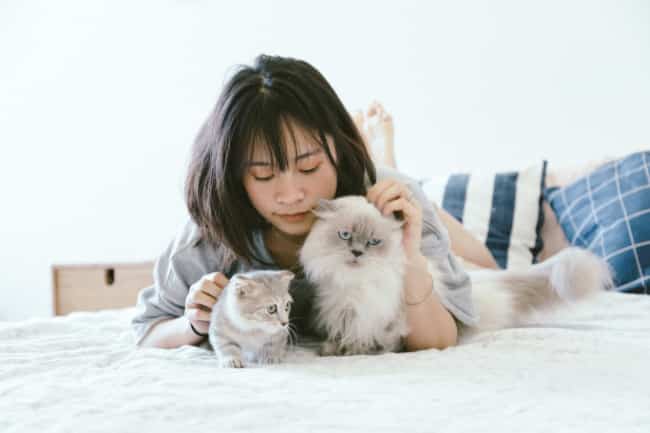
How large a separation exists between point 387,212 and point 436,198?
1.30m

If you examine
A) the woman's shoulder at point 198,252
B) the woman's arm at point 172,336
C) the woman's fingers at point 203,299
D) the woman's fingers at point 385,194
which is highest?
the woman's fingers at point 385,194

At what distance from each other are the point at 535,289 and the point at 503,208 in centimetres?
77

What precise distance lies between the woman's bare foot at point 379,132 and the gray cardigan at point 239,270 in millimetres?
1014

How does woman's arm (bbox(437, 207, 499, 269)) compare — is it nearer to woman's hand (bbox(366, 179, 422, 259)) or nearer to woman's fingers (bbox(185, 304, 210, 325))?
woman's hand (bbox(366, 179, 422, 259))

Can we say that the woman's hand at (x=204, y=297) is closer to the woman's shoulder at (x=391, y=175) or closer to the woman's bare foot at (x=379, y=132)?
the woman's shoulder at (x=391, y=175)

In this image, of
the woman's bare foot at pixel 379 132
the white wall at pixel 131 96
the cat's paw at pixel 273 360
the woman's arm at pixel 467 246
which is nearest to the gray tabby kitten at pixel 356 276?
the cat's paw at pixel 273 360

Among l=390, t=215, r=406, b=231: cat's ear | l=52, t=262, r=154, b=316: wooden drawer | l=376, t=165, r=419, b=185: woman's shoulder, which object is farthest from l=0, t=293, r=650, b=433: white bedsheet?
l=52, t=262, r=154, b=316: wooden drawer

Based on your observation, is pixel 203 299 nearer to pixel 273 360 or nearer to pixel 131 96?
pixel 273 360

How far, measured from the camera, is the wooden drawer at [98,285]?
9.96 ft

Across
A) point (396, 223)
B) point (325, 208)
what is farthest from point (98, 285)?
point (396, 223)

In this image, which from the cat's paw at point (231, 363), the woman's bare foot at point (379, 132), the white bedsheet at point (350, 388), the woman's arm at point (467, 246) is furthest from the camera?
the woman's bare foot at point (379, 132)

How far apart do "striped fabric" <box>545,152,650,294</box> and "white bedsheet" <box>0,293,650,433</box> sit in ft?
1.75

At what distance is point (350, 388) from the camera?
940 mm

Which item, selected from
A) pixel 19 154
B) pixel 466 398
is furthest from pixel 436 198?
pixel 19 154
